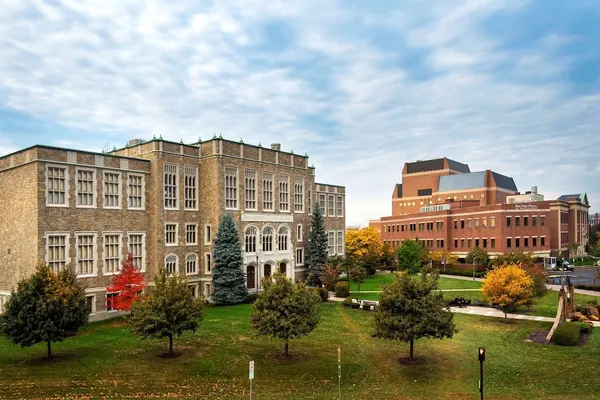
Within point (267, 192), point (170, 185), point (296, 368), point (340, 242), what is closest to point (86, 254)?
point (170, 185)

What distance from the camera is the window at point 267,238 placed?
167 feet

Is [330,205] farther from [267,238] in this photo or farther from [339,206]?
[267,238]

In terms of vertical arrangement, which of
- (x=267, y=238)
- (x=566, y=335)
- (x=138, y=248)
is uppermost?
(x=267, y=238)

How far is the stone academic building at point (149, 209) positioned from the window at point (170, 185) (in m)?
0.10

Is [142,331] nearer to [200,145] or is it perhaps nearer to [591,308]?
[200,145]

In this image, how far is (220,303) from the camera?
145 ft

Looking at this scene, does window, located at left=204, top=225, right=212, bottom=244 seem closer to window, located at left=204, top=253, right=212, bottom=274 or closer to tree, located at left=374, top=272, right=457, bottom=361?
window, located at left=204, top=253, right=212, bottom=274

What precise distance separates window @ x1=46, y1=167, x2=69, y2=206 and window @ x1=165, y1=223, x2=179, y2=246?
31.0ft

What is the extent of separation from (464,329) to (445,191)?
276 ft

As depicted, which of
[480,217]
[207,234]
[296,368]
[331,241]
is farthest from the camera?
[480,217]

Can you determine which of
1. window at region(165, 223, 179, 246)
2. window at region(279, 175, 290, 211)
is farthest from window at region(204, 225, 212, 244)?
window at region(279, 175, 290, 211)

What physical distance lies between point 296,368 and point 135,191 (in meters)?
23.7

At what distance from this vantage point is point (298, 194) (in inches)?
2213

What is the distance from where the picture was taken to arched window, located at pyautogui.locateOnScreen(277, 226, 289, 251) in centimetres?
5288
